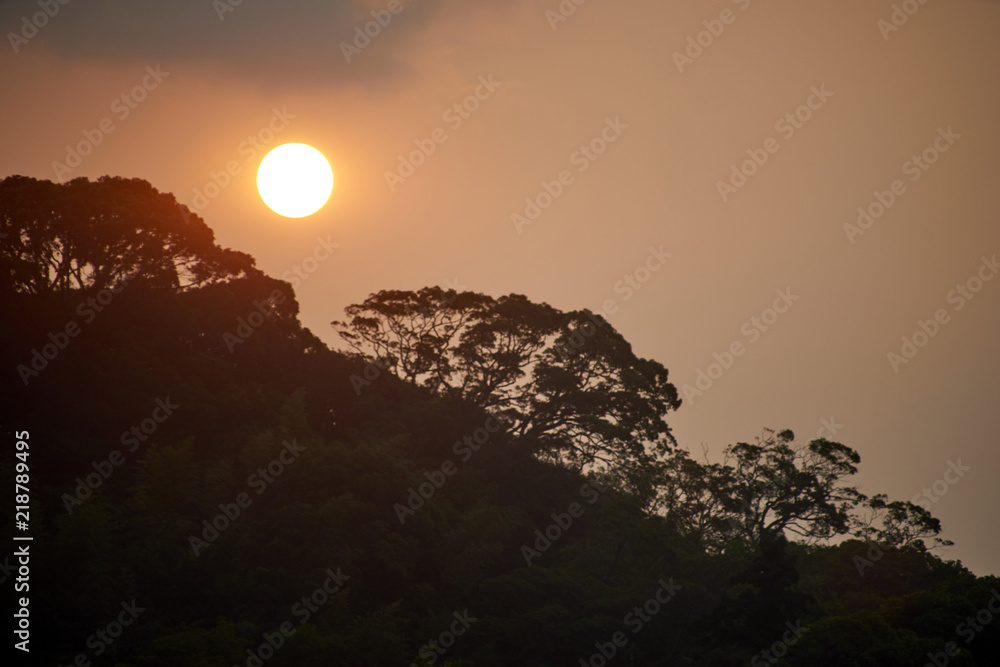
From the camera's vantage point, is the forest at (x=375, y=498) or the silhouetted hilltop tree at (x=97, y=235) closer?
the forest at (x=375, y=498)

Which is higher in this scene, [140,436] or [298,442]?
[298,442]

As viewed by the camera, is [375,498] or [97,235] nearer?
[375,498]

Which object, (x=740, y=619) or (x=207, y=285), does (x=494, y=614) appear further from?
(x=207, y=285)

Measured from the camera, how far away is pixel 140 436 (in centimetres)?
3494

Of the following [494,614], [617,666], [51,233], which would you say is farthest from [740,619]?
[51,233]

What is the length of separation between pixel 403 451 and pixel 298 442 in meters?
4.81

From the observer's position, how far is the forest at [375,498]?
2784cm

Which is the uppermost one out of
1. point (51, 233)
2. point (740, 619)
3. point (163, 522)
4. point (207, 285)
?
point (740, 619)

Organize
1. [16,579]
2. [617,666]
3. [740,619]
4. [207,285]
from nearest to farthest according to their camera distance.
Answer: [16,579]
[740,619]
[617,666]
[207,285]

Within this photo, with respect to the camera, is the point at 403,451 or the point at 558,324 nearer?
the point at 403,451

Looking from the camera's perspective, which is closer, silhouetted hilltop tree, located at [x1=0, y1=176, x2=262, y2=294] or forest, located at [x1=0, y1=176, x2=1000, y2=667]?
forest, located at [x1=0, y1=176, x2=1000, y2=667]

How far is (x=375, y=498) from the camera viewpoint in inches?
1287

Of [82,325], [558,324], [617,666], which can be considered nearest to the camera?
[617,666]

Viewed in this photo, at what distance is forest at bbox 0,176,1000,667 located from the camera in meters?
27.8
